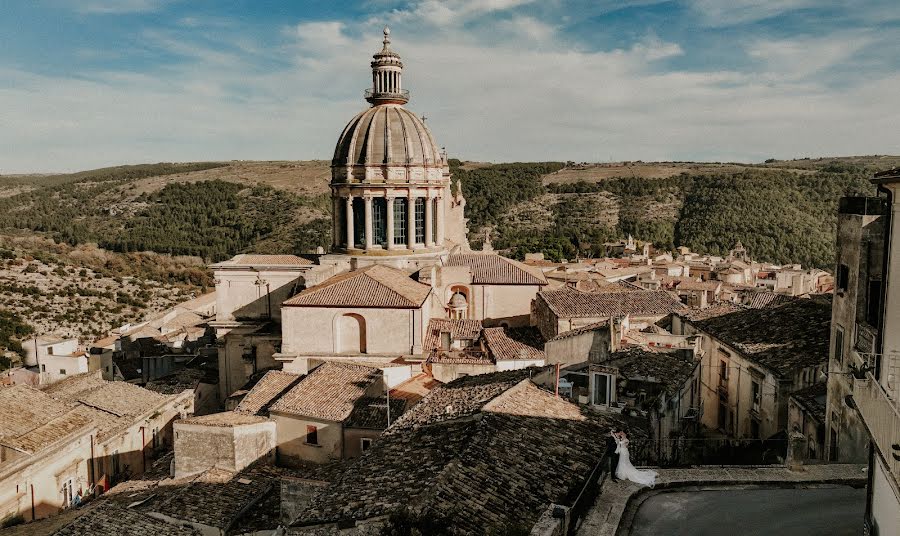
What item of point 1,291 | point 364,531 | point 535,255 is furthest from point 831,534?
point 535,255

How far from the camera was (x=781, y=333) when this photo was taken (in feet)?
59.3

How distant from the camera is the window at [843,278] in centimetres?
1205

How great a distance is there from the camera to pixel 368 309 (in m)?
25.4

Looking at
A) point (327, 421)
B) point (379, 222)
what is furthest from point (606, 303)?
point (327, 421)

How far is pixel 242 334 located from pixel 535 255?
129 feet

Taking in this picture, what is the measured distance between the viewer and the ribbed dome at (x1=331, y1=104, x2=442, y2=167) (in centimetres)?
3247

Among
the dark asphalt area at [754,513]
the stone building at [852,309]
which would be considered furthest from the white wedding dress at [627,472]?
the stone building at [852,309]

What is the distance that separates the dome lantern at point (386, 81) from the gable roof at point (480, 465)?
69.3 ft

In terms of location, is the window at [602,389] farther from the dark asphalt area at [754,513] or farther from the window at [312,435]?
the window at [312,435]

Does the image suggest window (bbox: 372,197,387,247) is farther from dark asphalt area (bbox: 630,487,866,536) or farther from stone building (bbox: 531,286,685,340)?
dark asphalt area (bbox: 630,487,866,536)

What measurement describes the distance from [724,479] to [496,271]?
2321 cm

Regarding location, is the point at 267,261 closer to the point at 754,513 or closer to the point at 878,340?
the point at 754,513

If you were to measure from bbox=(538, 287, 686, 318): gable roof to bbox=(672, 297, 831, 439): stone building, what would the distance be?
17.8ft

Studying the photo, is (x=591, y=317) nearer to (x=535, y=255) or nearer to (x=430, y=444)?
(x=430, y=444)
